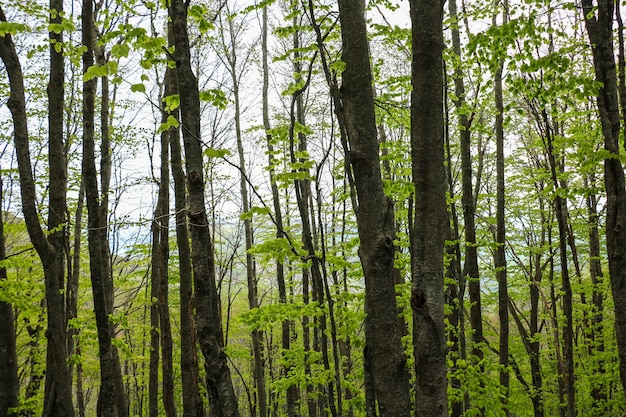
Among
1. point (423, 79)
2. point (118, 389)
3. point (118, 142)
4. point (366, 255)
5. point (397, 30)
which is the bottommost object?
point (118, 389)

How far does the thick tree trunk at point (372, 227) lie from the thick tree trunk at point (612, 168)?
239 centimetres

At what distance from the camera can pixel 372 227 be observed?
2.72 metres

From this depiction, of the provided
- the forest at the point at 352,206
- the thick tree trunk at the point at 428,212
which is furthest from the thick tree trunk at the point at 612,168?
the thick tree trunk at the point at 428,212

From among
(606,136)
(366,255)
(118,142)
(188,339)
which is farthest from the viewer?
(118,142)

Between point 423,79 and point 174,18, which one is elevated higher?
point 174,18

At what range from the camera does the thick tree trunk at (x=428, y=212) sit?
2.13 metres

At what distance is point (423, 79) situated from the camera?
225cm

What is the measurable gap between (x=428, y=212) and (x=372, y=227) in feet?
Answer: 1.88

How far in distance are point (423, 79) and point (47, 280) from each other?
5444 mm

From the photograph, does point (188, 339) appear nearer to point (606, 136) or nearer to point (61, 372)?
point (61, 372)

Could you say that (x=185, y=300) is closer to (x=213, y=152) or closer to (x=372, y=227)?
(x=213, y=152)

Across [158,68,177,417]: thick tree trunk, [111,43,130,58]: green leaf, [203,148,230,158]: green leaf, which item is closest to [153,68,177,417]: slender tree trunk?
[158,68,177,417]: thick tree trunk

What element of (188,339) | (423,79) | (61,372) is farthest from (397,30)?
(61,372)

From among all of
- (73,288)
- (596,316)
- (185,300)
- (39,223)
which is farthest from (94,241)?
(596,316)
